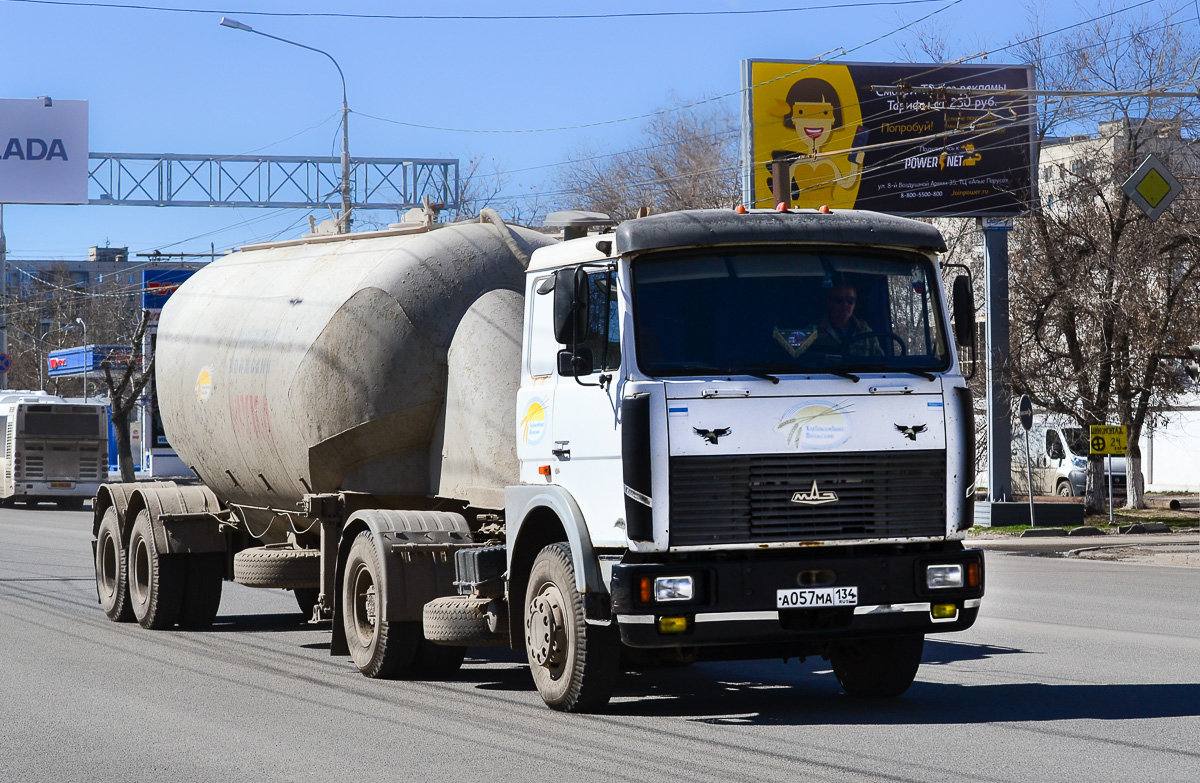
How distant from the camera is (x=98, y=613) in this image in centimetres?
1614

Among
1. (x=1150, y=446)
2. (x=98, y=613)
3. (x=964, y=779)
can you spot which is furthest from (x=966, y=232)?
(x=964, y=779)

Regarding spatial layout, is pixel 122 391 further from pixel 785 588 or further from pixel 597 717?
pixel 785 588

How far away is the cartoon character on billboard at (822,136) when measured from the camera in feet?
118

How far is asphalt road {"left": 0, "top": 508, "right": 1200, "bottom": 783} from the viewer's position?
748cm

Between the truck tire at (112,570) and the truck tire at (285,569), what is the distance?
2901mm

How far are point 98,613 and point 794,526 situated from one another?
10.1 meters

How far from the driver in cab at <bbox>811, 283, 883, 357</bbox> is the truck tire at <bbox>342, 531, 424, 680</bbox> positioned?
3.67 metres

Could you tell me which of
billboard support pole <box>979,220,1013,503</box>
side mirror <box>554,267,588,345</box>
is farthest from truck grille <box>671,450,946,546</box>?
billboard support pole <box>979,220,1013,503</box>

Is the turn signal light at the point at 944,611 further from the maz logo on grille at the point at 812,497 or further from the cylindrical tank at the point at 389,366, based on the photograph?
the cylindrical tank at the point at 389,366

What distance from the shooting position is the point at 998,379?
35000 mm

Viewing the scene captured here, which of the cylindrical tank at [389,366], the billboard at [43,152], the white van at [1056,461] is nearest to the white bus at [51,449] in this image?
the billboard at [43,152]

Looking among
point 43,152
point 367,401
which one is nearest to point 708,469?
point 367,401

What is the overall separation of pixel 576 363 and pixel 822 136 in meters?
28.4

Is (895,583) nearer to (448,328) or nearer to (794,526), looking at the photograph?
(794,526)
